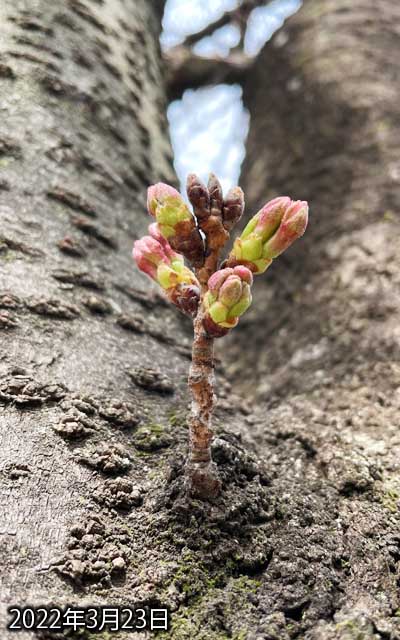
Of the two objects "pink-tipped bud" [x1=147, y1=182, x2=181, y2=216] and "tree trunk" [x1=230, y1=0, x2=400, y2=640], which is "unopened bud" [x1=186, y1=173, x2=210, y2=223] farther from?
"tree trunk" [x1=230, y1=0, x2=400, y2=640]

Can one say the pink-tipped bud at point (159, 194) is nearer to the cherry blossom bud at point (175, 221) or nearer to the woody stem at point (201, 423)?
the cherry blossom bud at point (175, 221)

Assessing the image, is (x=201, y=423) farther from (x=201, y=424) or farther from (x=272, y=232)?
(x=272, y=232)

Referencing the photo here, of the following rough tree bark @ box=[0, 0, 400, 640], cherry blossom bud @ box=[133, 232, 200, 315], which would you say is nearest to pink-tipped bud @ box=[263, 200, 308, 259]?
cherry blossom bud @ box=[133, 232, 200, 315]

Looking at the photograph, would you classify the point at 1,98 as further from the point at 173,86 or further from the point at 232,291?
the point at 173,86

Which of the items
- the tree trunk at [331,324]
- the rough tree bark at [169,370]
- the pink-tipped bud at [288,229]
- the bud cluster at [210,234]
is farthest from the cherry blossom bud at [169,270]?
the tree trunk at [331,324]

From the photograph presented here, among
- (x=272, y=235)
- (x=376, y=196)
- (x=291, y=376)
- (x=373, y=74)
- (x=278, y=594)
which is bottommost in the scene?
(x=291, y=376)

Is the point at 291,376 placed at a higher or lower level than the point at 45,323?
lower

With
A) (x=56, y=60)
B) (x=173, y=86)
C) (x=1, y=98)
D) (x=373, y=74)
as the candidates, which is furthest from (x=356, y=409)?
(x=173, y=86)
